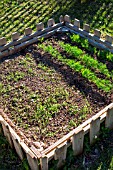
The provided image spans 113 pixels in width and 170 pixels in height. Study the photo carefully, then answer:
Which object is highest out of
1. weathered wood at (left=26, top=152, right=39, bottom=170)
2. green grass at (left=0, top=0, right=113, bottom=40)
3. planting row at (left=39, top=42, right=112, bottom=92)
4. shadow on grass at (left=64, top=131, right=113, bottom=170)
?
green grass at (left=0, top=0, right=113, bottom=40)

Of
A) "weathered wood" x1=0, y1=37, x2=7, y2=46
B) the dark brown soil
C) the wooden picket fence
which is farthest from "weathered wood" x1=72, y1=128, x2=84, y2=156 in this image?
"weathered wood" x1=0, y1=37, x2=7, y2=46

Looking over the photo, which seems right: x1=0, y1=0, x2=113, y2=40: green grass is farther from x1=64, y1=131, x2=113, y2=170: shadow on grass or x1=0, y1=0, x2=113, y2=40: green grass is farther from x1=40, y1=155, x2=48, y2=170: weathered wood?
x1=40, y1=155, x2=48, y2=170: weathered wood

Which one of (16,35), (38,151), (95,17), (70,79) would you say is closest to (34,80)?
(70,79)

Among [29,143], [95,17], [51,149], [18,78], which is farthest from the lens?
[95,17]

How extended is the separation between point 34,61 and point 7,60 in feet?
1.91

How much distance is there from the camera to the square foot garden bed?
13.7 feet

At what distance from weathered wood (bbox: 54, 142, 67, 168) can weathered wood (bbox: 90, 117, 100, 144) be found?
48cm

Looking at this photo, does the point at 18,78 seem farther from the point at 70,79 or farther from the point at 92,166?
the point at 92,166

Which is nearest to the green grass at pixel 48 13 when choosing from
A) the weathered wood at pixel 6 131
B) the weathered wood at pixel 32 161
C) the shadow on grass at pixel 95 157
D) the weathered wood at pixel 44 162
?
the weathered wood at pixel 6 131

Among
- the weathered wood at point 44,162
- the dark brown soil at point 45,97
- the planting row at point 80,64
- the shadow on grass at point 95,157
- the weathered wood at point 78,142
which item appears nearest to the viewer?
the weathered wood at point 44,162

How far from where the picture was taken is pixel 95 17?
25.2 ft

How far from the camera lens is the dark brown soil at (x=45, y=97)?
15.1 ft

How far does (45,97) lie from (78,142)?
138cm

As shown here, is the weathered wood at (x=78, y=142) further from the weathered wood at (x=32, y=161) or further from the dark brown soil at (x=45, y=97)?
the weathered wood at (x=32, y=161)
